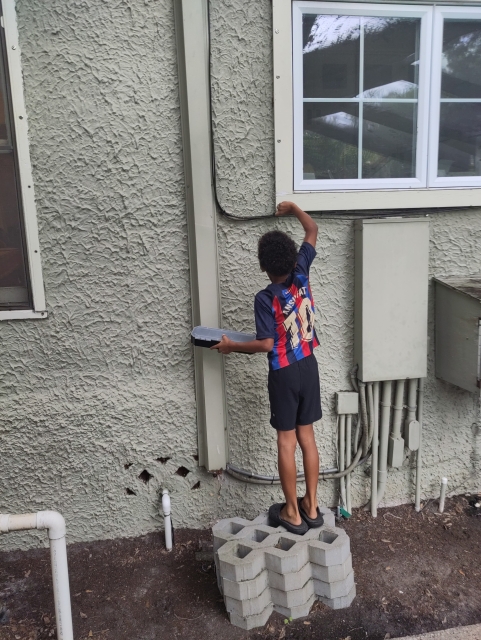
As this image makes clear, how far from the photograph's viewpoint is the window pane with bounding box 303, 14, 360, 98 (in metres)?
3.06

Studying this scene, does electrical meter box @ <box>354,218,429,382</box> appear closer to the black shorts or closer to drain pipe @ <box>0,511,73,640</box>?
the black shorts

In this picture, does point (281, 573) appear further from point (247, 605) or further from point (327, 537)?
point (327, 537)

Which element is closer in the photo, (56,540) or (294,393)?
(56,540)

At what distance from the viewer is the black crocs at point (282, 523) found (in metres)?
2.77

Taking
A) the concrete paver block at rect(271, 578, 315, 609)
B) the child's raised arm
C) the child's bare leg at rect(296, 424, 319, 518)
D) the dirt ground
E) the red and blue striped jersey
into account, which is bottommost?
the dirt ground

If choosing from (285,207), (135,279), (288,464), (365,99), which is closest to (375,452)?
(288,464)

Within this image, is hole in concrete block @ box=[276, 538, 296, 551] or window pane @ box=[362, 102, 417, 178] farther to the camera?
window pane @ box=[362, 102, 417, 178]

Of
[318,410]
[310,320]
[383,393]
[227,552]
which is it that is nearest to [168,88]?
[310,320]

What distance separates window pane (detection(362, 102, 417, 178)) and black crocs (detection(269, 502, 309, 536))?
2.04 meters

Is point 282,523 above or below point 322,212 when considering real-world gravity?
below

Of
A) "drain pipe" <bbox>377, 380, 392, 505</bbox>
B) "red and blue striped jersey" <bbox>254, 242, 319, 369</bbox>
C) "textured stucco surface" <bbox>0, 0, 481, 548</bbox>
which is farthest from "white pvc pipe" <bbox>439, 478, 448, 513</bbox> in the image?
"red and blue striped jersey" <bbox>254, 242, 319, 369</bbox>

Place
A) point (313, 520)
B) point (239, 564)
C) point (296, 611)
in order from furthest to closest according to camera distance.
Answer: point (313, 520)
point (296, 611)
point (239, 564)

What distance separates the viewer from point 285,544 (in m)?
2.72

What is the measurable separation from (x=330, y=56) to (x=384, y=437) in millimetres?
2338
